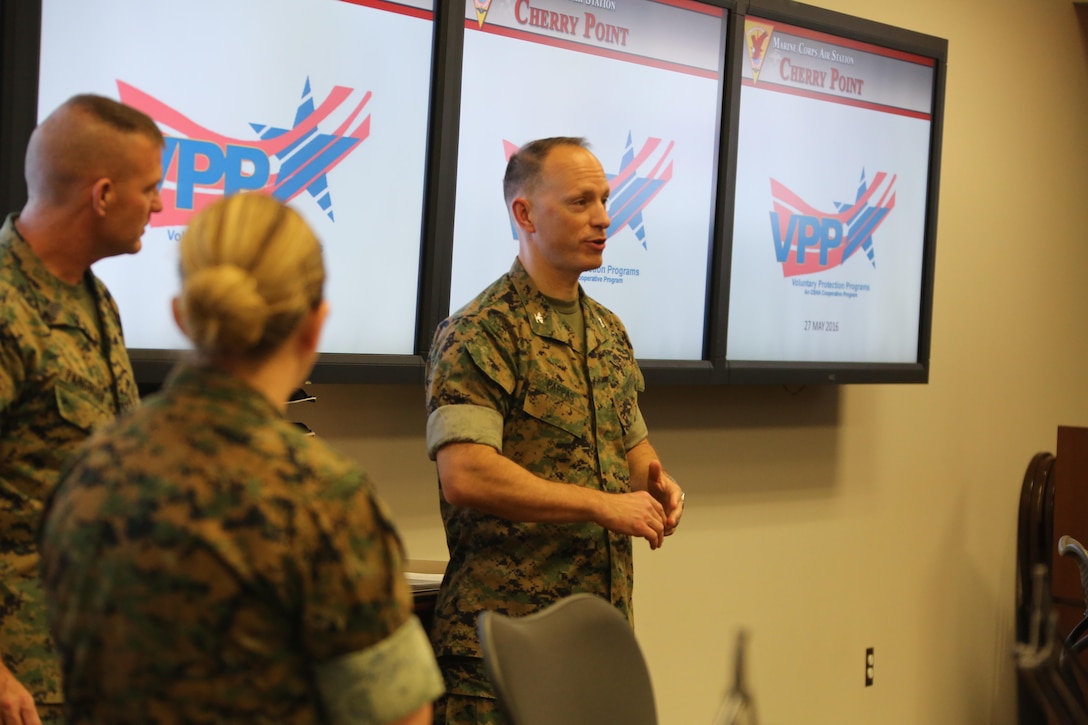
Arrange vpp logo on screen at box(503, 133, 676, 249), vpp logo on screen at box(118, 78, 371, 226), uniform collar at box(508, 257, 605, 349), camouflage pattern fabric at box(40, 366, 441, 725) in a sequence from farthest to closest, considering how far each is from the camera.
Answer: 1. vpp logo on screen at box(503, 133, 676, 249)
2. vpp logo on screen at box(118, 78, 371, 226)
3. uniform collar at box(508, 257, 605, 349)
4. camouflage pattern fabric at box(40, 366, 441, 725)

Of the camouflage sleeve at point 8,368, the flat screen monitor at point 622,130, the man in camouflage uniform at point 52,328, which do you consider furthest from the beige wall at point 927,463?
the camouflage sleeve at point 8,368

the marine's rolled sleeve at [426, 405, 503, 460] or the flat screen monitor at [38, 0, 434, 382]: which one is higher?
the flat screen monitor at [38, 0, 434, 382]

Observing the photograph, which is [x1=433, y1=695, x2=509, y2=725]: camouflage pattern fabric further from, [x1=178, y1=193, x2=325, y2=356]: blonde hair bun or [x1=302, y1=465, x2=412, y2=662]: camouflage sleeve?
[x1=178, y1=193, x2=325, y2=356]: blonde hair bun

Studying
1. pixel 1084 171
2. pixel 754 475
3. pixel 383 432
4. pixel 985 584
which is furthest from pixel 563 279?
pixel 1084 171

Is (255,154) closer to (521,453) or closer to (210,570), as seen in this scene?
(521,453)

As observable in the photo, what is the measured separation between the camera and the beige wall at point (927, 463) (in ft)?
12.0

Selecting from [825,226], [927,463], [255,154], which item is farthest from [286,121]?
[927,463]

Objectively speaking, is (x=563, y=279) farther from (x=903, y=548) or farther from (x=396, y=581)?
(x=903, y=548)

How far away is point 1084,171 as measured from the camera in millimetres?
4953

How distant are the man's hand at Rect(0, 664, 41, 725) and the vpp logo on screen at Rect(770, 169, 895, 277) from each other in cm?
250

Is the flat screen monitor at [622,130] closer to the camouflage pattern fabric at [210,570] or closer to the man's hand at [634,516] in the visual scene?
the man's hand at [634,516]

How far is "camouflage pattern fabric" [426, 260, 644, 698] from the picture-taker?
211 centimetres

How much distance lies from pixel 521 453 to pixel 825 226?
1827 mm

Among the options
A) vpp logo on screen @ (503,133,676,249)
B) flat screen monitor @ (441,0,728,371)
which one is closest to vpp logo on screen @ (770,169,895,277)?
flat screen monitor @ (441,0,728,371)
